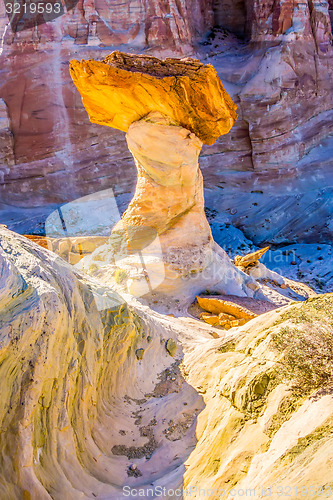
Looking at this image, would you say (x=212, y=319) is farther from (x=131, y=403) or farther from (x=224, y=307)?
(x=131, y=403)

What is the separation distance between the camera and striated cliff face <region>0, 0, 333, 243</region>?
14.1m

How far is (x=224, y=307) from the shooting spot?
5.27m

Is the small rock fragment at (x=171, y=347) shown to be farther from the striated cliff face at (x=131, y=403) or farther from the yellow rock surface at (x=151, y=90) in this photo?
the yellow rock surface at (x=151, y=90)

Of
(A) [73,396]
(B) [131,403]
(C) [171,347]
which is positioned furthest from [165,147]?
(A) [73,396]

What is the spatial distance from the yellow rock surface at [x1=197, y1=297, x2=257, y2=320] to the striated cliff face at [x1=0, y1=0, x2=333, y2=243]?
8603mm

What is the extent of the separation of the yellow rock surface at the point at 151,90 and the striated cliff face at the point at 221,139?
8.08 metres

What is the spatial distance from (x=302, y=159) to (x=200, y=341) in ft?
40.5

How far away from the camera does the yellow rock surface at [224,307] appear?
5.03m

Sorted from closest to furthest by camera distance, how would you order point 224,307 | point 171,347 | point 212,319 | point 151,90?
point 171,347
point 212,319
point 224,307
point 151,90

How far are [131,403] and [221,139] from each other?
527 inches

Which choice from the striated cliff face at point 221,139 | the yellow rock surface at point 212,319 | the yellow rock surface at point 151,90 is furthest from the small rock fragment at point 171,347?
the striated cliff face at point 221,139

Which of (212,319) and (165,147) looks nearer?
(212,319)

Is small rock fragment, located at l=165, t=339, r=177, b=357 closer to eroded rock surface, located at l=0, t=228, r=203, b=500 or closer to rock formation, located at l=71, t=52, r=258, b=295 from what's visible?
eroded rock surface, located at l=0, t=228, r=203, b=500

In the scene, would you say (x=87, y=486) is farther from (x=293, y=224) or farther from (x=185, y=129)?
(x=293, y=224)
